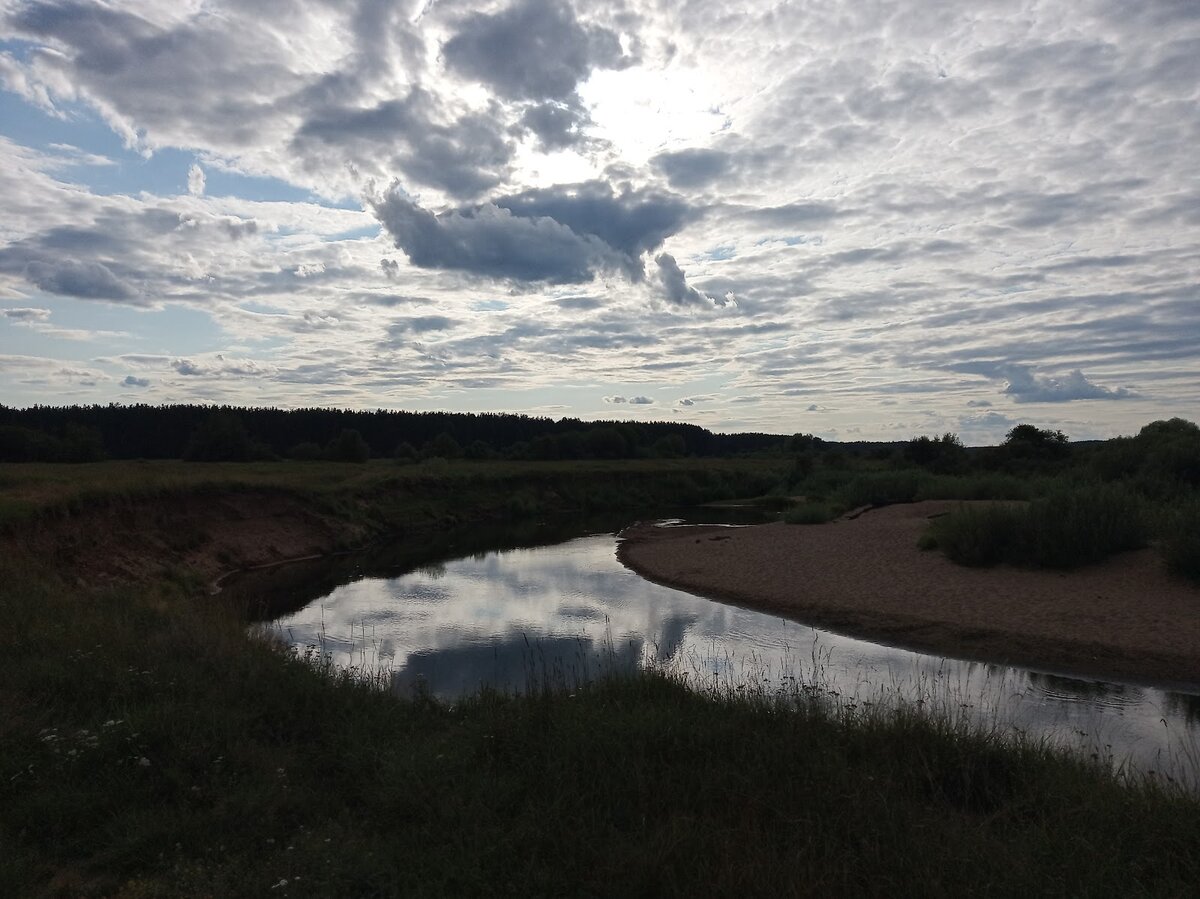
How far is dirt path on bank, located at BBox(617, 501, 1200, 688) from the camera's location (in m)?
13.5

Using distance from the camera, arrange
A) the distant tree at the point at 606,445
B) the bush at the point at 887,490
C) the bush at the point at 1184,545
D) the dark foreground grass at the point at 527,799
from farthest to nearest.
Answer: the distant tree at the point at 606,445 < the bush at the point at 887,490 < the bush at the point at 1184,545 < the dark foreground grass at the point at 527,799

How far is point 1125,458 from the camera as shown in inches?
1276

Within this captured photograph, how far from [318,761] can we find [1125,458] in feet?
113

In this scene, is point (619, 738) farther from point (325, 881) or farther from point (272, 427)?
point (272, 427)

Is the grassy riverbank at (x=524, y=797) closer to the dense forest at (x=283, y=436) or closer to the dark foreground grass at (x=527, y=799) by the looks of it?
the dark foreground grass at (x=527, y=799)

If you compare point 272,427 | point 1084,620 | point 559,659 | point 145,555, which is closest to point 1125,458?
point 1084,620

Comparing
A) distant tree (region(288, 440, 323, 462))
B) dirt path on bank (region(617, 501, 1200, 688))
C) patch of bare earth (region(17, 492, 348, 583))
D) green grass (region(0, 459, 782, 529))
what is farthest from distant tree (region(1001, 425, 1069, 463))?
distant tree (region(288, 440, 323, 462))

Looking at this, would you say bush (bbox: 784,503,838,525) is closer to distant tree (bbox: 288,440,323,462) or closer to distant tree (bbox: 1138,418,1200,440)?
distant tree (bbox: 1138,418,1200,440)

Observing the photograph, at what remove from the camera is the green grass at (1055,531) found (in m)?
19.2

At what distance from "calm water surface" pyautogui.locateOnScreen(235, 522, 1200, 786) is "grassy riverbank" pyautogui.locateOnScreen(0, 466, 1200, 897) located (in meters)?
1.60

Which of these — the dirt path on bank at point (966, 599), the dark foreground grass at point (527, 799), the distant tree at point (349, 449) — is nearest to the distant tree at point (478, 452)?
the distant tree at point (349, 449)

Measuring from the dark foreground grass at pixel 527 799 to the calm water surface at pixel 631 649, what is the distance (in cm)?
166

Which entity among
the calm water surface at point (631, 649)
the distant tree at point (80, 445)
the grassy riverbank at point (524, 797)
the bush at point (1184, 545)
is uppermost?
the distant tree at point (80, 445)

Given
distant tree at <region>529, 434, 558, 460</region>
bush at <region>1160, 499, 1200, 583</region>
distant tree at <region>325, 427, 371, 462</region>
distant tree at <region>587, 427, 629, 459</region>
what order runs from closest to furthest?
bush at <region>1160, 499, 1200, 583</region> → distant tree at <region>325, 427, 371, 462</region> → distant tree at <region>529, 434, 558, 460</region> → distant tree at <region>587, 427, 629, 459</region>
